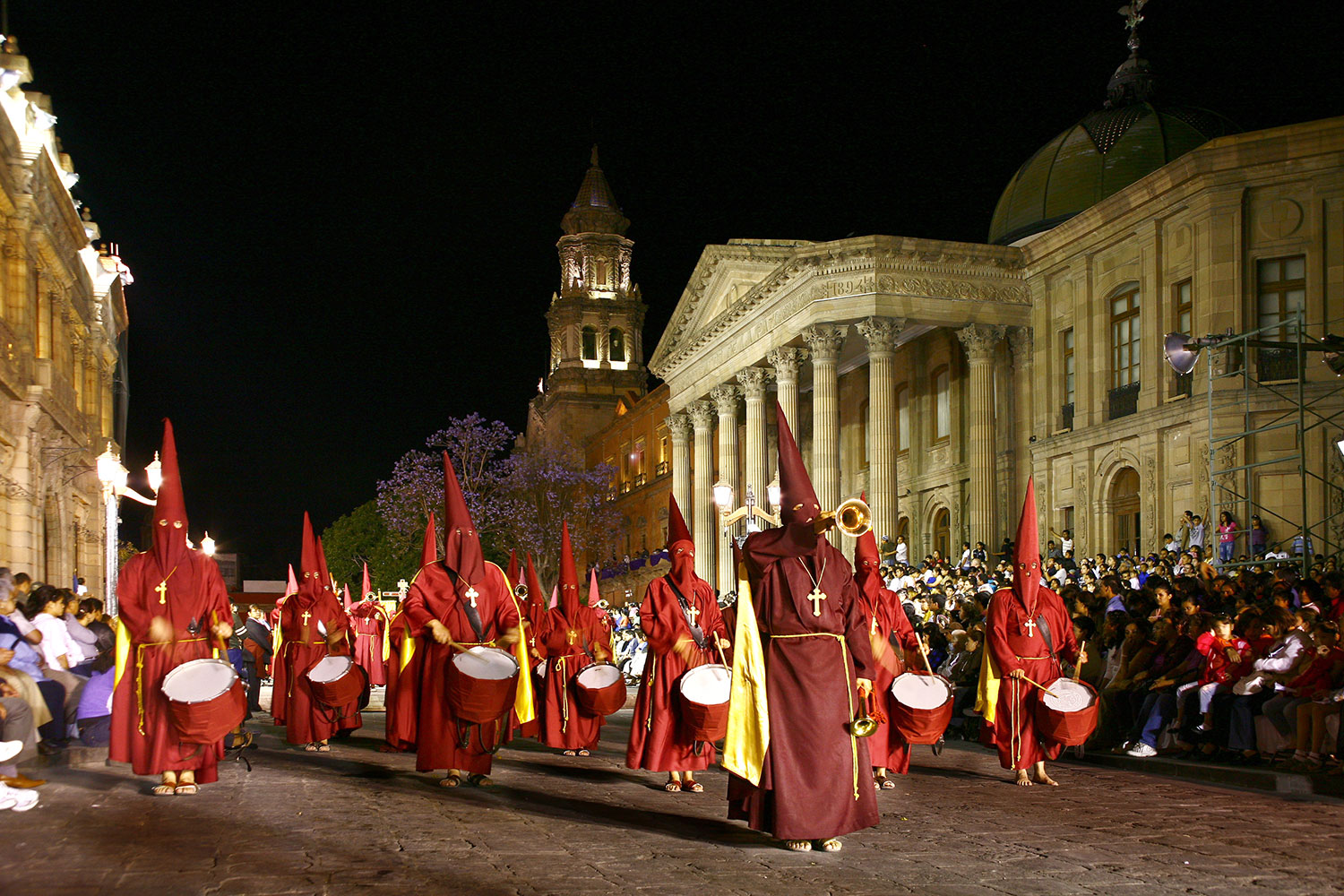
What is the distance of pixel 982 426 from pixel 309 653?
951 inches

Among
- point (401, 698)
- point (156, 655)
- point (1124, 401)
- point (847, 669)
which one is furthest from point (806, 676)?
point (1124, 401)

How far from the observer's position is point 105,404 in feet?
138

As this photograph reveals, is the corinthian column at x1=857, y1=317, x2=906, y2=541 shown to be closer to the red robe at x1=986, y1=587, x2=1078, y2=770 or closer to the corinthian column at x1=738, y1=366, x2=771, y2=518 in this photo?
the corinthian column at x1=738, y1=366, x2=771, y2=518

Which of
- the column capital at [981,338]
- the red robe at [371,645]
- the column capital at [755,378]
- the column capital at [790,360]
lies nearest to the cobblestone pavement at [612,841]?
the red robe at [371,645]

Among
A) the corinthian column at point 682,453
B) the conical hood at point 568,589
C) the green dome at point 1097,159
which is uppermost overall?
the green dome at point 1097,159

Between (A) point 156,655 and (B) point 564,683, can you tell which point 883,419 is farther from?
(A) point 156,655

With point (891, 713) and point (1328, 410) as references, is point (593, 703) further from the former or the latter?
point (1328, 410)

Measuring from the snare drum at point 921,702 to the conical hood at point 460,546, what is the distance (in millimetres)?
3413

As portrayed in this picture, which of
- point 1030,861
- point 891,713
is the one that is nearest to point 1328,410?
point 891,713

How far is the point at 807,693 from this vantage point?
24.6 ft

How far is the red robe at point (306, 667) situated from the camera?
1327 centimetres

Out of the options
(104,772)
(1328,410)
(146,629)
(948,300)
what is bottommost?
(104,772)

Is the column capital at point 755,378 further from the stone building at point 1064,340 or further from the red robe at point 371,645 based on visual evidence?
the red robe at point 371,645

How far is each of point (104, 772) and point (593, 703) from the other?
14.1 ft
